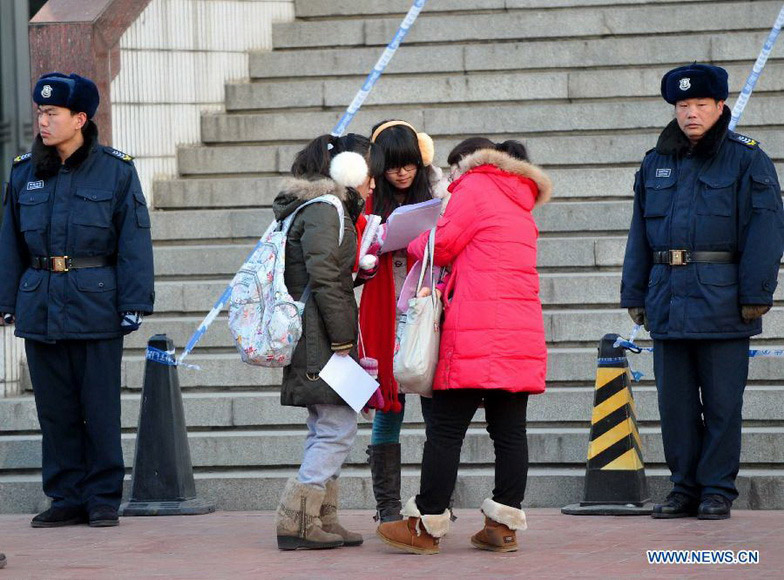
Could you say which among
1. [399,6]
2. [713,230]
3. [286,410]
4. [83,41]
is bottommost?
[286,410]

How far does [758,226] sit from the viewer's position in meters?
7.64

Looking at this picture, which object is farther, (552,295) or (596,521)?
(552,295)

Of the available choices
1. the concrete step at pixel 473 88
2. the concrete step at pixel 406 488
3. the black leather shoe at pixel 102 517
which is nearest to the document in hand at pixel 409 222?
the concrete step at pixel 406 488

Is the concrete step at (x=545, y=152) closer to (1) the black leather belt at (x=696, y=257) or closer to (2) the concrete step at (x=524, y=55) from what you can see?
(2) the concrete step at (x=524, y=55)

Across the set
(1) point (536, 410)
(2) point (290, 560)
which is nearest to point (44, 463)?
(2) point (290, 560)

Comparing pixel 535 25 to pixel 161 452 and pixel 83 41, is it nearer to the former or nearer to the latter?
pixel 83 41

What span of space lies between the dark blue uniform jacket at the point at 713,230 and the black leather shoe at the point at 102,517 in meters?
2.77

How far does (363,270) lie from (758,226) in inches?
76.3

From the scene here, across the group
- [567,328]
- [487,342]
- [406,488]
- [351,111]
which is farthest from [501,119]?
[487,342]

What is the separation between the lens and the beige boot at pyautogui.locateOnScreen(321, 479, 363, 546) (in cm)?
703

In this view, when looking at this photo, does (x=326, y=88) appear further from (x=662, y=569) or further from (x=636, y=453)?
(x=662, y=569)

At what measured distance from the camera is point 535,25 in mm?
11625

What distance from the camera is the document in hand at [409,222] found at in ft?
22.8
